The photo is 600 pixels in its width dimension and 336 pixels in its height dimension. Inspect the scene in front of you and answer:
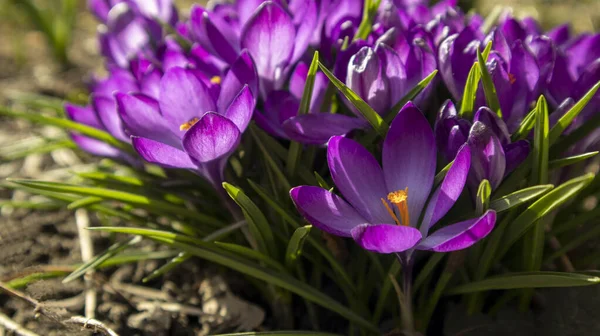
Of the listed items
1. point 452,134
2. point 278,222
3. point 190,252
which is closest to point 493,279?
point 452,134

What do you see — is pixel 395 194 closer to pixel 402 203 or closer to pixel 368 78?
pixel 402 203

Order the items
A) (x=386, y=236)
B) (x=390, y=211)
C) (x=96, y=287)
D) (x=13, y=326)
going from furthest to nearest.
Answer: (x=96, y=287) → (x=13, y=326) → (x=390, y=211) → (x=386, y=236)

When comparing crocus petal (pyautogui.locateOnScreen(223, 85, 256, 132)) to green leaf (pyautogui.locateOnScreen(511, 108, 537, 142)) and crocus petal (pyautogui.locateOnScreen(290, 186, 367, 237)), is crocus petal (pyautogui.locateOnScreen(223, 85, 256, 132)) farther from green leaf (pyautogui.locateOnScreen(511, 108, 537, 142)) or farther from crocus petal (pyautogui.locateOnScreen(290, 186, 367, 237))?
green leaf (pyautogui.locateOnScreen(511, 108, 537, 142))

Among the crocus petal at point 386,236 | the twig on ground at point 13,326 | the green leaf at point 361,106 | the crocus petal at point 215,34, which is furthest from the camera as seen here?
the twig on ground at point 13,326

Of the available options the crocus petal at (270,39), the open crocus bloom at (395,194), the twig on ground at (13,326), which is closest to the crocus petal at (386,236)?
the open crocus bloom at (395,194)

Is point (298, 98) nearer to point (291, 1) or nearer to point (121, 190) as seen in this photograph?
point (291, 1)

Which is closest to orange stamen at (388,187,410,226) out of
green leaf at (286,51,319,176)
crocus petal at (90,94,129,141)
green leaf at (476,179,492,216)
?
green leaf at (476,179,492,216)

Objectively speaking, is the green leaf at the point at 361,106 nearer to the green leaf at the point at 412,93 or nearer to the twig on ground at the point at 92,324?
the green leaf at the point at 412,93

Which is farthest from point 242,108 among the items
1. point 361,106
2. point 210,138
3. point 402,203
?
point 402,203
